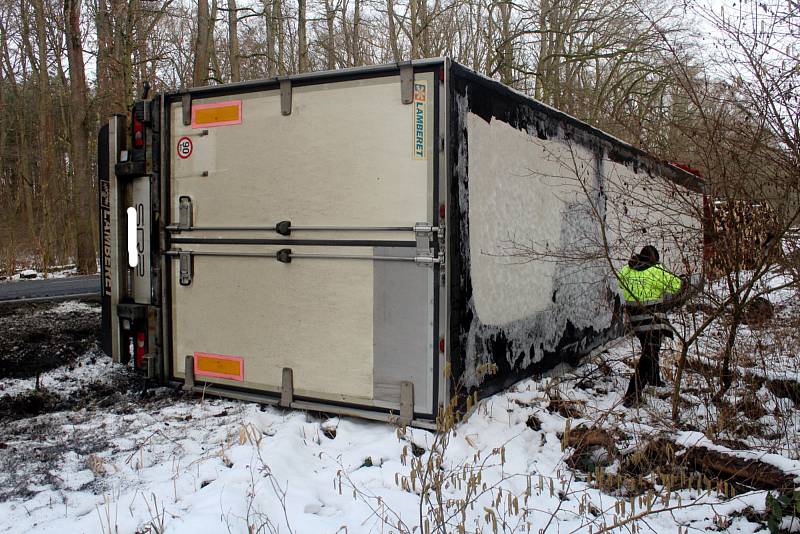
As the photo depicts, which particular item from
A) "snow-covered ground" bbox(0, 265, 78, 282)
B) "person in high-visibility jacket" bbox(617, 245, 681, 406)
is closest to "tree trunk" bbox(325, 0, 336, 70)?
"snow-covered ground" bbox(0, 265, 78, 282)

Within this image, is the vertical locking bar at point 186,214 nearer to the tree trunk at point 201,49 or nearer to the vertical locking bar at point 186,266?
the vertical locking bar at point 186,266

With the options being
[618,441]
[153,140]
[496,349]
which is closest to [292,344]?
[496,349]

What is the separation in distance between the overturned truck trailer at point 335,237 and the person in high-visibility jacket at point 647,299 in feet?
1.31

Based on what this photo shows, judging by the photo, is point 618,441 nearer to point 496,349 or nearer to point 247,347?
point 496,349

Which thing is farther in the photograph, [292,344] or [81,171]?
[81,171]

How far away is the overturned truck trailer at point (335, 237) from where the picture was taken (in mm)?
4340

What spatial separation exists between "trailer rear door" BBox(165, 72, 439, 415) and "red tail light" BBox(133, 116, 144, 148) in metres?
0.28

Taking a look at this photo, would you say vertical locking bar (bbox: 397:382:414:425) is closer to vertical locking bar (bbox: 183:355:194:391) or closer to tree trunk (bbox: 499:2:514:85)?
vertical locking bar (bbox: 183:355:194:391)

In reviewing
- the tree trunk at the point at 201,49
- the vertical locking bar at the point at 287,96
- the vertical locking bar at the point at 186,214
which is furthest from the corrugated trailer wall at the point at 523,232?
the tree trunk at the point at 201,49

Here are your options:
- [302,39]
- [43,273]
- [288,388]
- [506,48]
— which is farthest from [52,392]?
[302,39]

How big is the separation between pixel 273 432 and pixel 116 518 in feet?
4.58

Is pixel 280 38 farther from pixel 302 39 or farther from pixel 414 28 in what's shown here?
pixel 414 28

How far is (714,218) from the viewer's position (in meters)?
5.07

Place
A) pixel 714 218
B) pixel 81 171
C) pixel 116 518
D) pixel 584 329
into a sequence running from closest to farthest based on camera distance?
pixel 116 518
pixel 714 218
pixel 584 329
pixel 81 171
